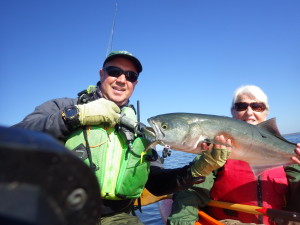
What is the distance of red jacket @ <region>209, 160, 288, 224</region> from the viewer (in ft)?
14.2

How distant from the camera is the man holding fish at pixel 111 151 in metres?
3.46

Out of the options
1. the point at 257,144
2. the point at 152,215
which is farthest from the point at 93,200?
the point at 152,215

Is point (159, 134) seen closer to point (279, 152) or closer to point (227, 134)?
point (227, 134)

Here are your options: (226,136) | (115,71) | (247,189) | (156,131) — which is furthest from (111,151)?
(247,189)

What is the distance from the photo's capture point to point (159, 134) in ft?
13.3

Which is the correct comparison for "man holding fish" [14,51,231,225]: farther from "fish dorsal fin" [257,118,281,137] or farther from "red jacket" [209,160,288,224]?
"fish dorsal fin" [257,118,281,137]

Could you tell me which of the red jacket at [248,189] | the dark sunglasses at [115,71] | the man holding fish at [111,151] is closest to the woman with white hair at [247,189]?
the red jacket at [248,189]

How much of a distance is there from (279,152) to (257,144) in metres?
0.49

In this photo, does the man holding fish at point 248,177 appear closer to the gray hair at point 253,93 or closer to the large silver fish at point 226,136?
the large silver fish at point 226,136

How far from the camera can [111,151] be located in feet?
12.1

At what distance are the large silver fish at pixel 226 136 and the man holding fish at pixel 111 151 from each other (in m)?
0.26

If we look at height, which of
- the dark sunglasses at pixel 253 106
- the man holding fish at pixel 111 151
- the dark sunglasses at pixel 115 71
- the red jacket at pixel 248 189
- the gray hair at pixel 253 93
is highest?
the dark sunglasses at pixel 115 71

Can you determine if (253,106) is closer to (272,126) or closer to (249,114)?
(249,114)

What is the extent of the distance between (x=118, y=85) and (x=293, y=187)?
12.7 feet
